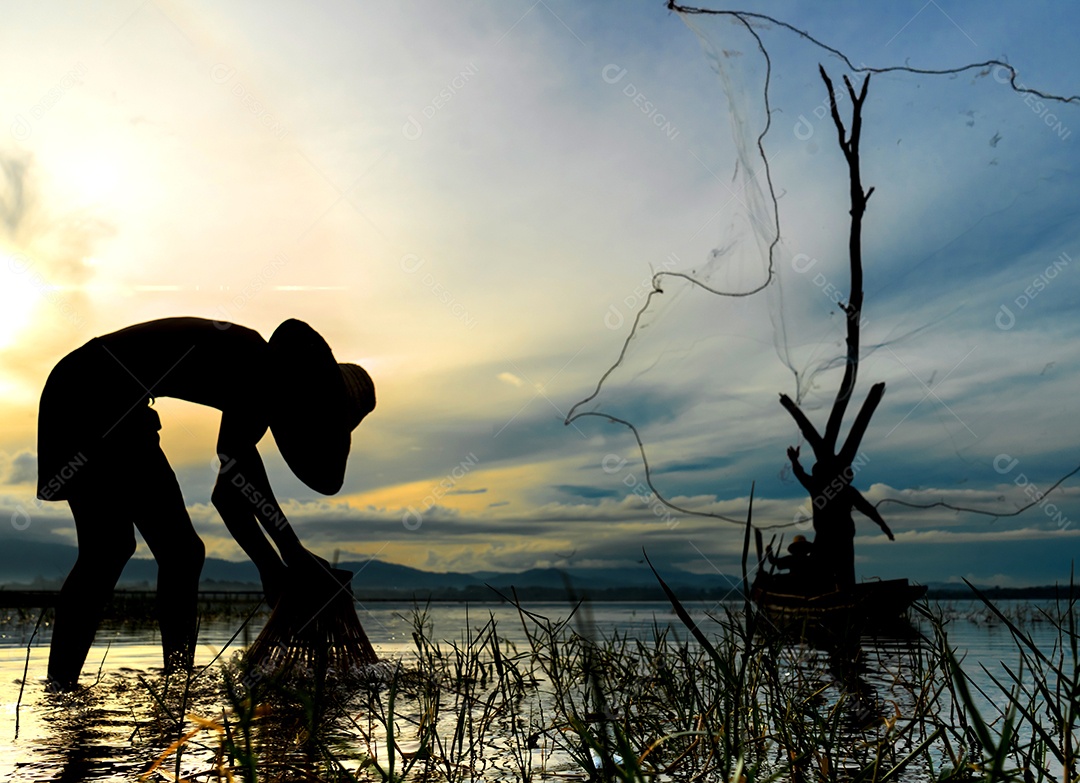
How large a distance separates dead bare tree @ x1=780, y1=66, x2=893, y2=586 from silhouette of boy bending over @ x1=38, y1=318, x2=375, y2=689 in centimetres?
1226

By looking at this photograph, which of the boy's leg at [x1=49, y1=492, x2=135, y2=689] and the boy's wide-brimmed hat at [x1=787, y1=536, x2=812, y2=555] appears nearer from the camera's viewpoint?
the boy's leg at [x1=49, y1=492, x2=135, y2=689]

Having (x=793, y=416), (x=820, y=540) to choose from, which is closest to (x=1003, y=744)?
(x=820, y=540)

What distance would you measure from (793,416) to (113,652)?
13.5m

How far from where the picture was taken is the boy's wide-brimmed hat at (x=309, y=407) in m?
4.45

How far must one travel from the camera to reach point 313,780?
172cm

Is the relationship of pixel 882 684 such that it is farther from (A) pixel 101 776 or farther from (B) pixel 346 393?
(A) pixel 101 776

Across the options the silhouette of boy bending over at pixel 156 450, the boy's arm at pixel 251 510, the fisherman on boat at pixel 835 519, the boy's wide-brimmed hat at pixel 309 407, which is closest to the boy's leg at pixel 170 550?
the silhouette of boy bending over at pixel 156 450

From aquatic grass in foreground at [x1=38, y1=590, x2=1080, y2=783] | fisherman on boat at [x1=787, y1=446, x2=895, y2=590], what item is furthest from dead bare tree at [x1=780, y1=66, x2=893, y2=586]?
aquatic grass in foreground at [x1=38, y1=590, x2=1080, y2=783]

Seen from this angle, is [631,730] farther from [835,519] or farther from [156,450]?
[835,519]

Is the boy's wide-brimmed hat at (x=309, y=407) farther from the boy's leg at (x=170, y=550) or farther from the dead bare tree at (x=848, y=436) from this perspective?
the dead bare tree at (x=848, y=436)

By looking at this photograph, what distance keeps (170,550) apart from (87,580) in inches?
16.7

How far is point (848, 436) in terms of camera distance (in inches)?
627

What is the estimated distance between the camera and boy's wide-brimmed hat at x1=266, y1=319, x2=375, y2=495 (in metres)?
4.45

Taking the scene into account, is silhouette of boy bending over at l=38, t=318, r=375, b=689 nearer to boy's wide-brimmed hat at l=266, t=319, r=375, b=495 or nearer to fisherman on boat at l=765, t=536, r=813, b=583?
boy's wide-brimmed hat at l=266, t=319, r=375, b=495
